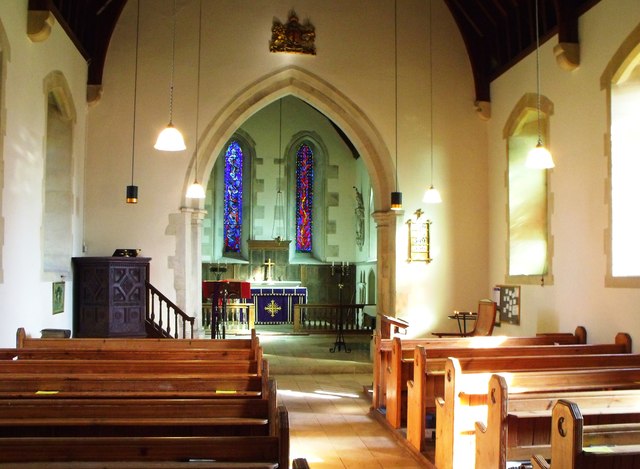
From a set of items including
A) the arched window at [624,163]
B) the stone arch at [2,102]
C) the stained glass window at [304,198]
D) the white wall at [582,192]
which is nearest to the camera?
the stone arch at [2,102]

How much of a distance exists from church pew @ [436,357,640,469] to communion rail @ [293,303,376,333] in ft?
26.3

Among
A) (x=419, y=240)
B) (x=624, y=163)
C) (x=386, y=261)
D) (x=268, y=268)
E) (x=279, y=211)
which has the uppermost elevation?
(x=279, y=211)

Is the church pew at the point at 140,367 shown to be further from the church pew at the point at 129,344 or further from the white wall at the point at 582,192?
the white wall at the point at 582,192

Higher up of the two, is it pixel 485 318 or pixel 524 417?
pixel 485 318

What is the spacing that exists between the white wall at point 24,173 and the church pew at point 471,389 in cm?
417

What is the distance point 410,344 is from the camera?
21.5ft

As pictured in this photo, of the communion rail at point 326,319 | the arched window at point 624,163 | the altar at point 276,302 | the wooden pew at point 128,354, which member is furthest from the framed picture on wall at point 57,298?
the altar at point 276,302

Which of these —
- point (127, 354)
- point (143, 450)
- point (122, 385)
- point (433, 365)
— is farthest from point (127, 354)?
point (143, 450)

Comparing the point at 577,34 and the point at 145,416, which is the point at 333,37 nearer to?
the point at 577,34

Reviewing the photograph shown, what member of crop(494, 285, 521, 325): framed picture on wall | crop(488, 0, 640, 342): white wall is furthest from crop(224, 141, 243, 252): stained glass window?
crop(488, 0, 640, 342): white wall

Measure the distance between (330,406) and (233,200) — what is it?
9.75 m

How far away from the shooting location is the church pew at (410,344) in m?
6.12

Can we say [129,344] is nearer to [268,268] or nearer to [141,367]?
[141,367]

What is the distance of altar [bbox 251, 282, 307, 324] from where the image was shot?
14.1 m
